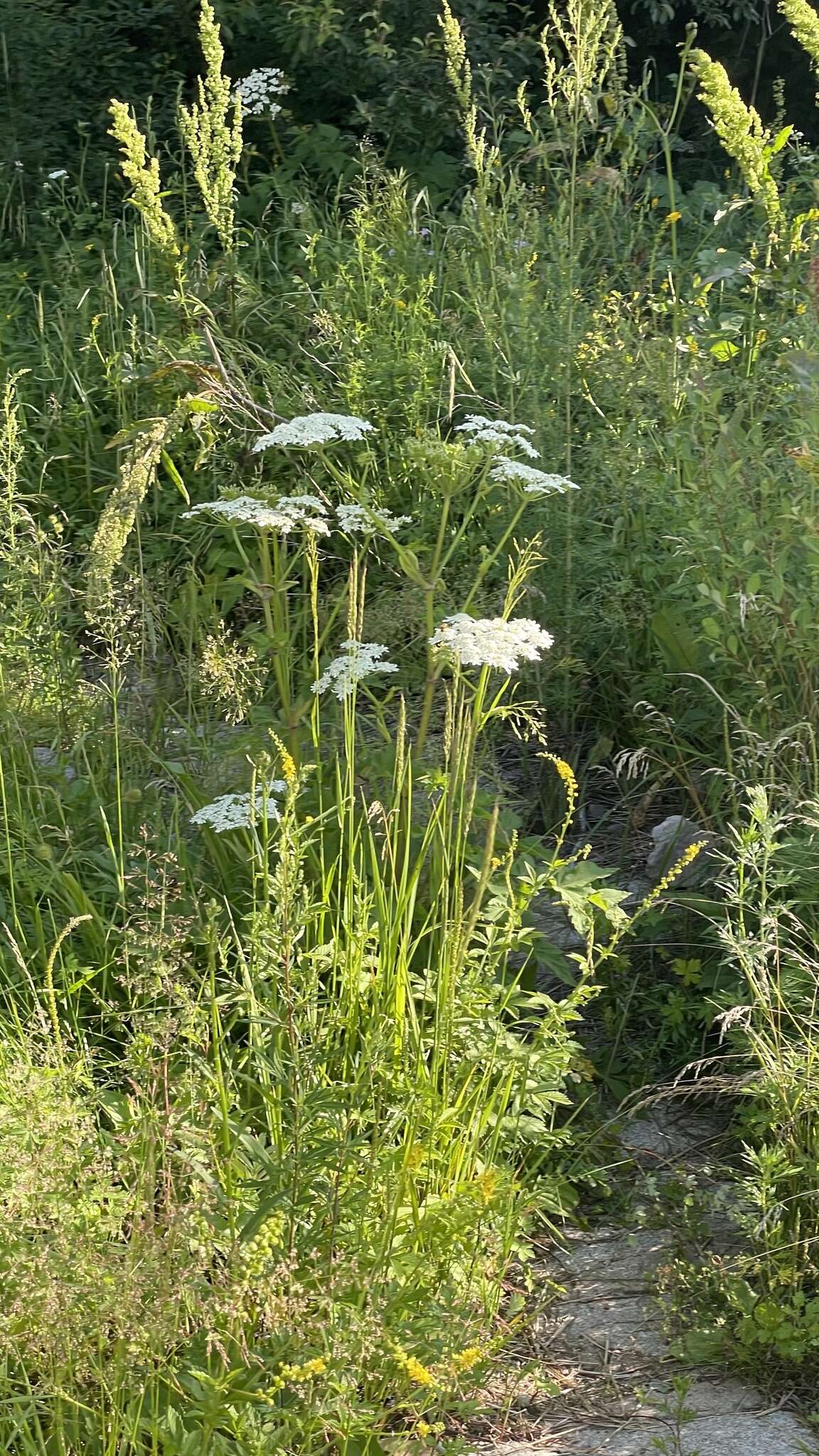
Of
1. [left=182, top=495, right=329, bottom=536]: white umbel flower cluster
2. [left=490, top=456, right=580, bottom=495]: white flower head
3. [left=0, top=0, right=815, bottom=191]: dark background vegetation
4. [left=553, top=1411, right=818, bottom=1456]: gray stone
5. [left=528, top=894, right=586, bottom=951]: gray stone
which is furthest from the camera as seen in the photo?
[left=0, top=0, right=815, bottom=191]: dark background vegetation

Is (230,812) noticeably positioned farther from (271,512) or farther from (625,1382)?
(625,1382)

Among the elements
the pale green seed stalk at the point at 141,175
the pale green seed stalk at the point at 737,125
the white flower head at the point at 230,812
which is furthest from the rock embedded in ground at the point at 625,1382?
the pale green seed stalk at the point at 141,175

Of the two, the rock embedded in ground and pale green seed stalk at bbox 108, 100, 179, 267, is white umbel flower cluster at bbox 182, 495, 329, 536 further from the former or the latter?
the rock embedded in ground

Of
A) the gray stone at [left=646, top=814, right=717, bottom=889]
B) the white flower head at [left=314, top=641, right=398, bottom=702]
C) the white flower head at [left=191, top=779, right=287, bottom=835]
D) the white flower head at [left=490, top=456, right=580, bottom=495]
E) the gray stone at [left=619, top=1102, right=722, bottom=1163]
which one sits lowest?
the gray stone at [left=619, top=1102, right=722, bottom=1163]

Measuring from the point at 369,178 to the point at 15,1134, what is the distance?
204 inches

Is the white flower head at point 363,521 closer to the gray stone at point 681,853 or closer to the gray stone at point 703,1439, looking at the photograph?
the gray stone at point 681,853

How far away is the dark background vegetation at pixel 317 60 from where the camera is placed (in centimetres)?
655

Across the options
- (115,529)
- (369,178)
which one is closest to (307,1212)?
(115,529)

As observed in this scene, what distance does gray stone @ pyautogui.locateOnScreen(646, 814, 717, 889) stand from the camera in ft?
10.3

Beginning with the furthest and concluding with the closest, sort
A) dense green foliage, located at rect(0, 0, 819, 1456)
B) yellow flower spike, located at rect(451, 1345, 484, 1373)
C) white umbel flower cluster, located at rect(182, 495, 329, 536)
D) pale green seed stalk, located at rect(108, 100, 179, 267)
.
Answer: pale green seed stalk, located at rect(108, 100, 179, 267), white umbel flower cluster, located at rect(182, 495, 329, 536), dense green foliage, located at rect(0, 0, 819, 1456), yellow flower spike, located at rect(451, 1345, 484, 1373)

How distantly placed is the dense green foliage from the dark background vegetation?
4.52 ft

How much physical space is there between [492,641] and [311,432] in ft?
2.20

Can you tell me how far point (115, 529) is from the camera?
8.57 feet

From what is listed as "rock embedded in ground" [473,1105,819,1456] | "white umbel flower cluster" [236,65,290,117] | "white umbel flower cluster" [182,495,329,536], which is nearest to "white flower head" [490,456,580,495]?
"white umbel flower cluster" [182,495,329,536]
